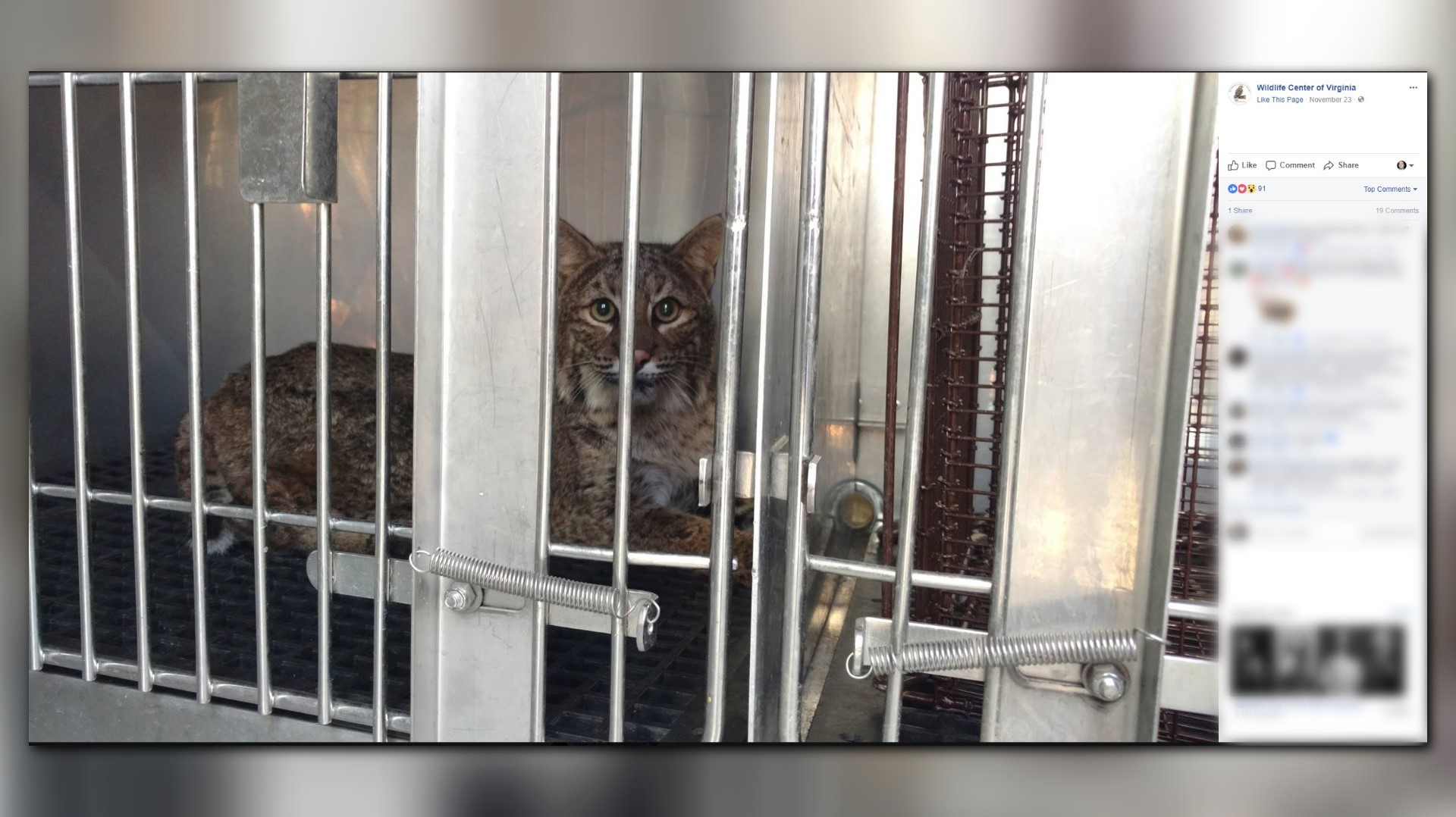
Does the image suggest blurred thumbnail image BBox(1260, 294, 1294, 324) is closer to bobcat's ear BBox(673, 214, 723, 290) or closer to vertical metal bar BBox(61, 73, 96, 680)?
bobcat's ear BBox(673, 214, 723, 290)

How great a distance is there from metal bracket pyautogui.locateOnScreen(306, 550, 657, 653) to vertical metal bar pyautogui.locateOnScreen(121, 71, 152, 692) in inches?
7.8

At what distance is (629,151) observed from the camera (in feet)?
2.58

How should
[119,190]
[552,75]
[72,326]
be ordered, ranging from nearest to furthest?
[552,75], [72,326], [119,190]

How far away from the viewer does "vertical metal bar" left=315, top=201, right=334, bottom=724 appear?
854mm

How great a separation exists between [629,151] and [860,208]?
0.74 metres

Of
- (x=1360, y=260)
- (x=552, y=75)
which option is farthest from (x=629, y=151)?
(x=1360, y=260)

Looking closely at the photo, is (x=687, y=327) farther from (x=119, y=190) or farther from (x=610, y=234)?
(x=119, y=190)

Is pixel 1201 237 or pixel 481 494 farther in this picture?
pixel 481 494

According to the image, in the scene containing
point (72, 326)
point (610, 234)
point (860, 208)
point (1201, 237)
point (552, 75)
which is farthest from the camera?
point (610, 234)

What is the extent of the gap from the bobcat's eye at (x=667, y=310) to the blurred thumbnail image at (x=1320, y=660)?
0.91 metres

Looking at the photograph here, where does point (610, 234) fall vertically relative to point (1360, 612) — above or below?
above

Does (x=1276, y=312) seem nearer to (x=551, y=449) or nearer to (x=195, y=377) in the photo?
(x=551, y=449)

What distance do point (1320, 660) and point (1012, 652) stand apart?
28 cm

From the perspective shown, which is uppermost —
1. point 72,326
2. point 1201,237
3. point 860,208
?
point 860,208
